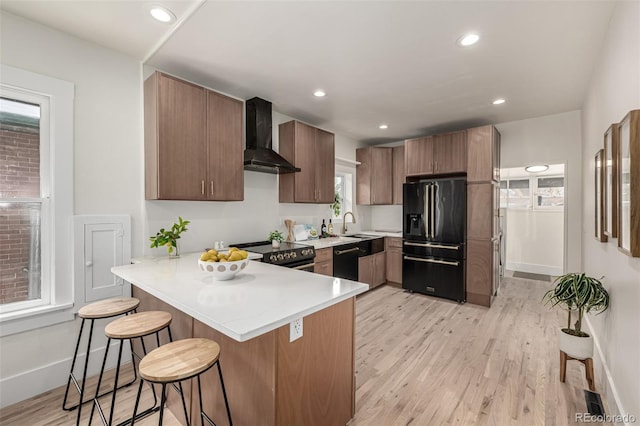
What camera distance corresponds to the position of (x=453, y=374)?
7.61 ft

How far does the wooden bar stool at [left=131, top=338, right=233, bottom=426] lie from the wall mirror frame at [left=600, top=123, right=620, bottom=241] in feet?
7.85

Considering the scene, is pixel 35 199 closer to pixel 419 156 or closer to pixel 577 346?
pixel 577 346

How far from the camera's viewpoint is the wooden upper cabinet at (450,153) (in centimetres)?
405

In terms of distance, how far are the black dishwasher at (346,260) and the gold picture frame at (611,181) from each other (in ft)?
8.76

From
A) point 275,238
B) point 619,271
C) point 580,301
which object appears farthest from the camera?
point 275,238

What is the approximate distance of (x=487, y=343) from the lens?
2.83m

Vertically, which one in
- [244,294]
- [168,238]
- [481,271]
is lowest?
[481,271]

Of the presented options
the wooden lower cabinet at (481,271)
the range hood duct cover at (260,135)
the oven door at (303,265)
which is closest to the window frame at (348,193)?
the oven door at (303,265)

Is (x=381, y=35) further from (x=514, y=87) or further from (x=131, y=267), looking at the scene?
(x=131, y=267)

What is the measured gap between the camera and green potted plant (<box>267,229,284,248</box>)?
11.4 ft

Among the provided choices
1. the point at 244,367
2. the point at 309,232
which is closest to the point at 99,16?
the point at 244,367

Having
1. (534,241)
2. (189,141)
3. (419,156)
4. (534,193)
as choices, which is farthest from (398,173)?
(189,141)

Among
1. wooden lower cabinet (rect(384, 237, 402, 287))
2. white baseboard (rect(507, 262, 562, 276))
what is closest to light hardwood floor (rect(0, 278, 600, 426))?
wooden lower cabinet (rect(384, 237, 402, 287))

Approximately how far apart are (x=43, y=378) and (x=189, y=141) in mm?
2174
